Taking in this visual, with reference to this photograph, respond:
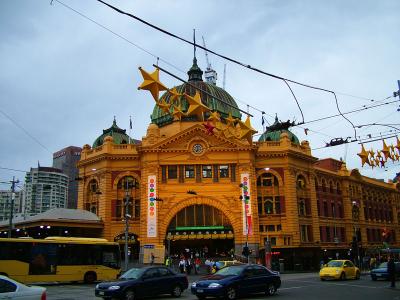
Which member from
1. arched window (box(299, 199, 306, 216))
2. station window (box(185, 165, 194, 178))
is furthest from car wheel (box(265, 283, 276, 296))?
arched window (box(299, 199, 306, 216))


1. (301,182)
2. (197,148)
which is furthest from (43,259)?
(301,182)

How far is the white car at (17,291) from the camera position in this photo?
12.3 metres

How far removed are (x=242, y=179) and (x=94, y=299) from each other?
34.9 meters

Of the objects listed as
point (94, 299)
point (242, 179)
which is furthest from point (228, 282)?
point (242, 179)

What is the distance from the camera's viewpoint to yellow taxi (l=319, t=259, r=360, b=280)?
31.0 m

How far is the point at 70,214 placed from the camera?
169 ft

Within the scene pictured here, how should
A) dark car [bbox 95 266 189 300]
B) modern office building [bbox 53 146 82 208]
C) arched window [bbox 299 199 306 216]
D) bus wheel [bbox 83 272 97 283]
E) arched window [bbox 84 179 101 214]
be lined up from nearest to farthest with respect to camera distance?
1. dark car [bbox 95 266 189 300]
2. bus wheel [bbox 83 272 97 283]
3. arched window [bbox 84 179 101 214]
4. arched window [bbox 299 199 306 216]
5. modern office building [bbox 53 146 82 208]

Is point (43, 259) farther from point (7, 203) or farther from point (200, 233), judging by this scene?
point (7, 203)

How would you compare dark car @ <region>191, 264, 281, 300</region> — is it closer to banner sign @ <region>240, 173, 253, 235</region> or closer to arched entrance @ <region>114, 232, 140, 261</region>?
banner sign @ <region>240, 173, 253, 235</region>

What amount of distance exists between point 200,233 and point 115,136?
772 inches

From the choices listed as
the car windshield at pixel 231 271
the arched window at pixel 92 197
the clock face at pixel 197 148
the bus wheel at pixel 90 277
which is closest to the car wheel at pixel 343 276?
the car windshield at pixel 231 271

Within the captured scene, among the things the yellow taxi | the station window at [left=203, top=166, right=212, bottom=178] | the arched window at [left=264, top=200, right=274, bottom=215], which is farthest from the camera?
the arched window at [left=264, top=200, right=274, bottom=215]

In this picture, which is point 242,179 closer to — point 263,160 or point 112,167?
point 263,160

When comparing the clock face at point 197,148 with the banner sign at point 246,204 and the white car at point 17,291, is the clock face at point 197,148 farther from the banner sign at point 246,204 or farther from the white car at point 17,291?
the white car at point 17,291
